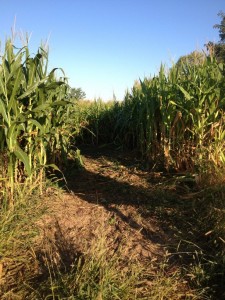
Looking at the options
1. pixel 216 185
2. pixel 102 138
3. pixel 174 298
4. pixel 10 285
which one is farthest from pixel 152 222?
pixel 102 138

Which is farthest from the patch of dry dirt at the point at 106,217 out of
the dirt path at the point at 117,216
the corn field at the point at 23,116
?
the corn field at the point at 23,116

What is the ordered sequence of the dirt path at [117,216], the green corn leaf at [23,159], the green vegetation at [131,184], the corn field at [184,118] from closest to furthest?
the green vegetation at [131,184] → the dirt path at [117,216] → the green corn leaf at [23,159] → the corn field at [184,118]

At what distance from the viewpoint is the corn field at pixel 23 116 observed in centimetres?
275

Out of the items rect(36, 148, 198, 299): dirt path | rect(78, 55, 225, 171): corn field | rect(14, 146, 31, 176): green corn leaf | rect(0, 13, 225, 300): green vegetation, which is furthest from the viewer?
rect(78, 55, 225, 171): corn field

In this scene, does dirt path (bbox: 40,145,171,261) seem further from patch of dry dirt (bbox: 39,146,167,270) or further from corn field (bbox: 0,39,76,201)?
corn field (bbox: 0,39,76,201)

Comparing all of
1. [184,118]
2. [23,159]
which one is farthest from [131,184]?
[23,159]

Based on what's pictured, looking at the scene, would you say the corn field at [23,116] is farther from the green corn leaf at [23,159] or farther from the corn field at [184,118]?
the corn field at [184,118]

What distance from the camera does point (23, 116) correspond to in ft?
9.20

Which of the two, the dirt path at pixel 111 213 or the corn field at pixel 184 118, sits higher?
the corn field at pixel 184 118

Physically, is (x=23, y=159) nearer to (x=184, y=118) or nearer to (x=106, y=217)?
(x=106, y=217)

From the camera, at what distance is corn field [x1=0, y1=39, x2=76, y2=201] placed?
9.02 ft

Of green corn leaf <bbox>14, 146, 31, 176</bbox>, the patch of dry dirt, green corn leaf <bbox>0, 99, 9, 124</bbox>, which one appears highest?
green corn leaf <bbox>0, 99, 9, 124</bbox>

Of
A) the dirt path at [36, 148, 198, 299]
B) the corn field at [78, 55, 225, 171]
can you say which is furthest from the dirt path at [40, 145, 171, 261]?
the corn field at [78, 55, 225, 171]

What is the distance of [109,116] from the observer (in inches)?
220
